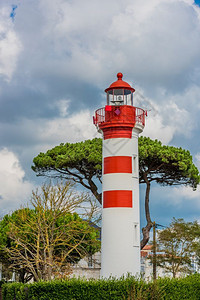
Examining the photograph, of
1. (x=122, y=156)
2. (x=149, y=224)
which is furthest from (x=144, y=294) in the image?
(x=149, y=224)

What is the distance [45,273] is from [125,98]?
1001 centimetres

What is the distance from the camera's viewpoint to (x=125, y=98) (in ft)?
78.6

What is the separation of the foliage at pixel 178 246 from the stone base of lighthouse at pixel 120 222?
15277mm

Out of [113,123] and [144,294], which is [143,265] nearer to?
[113,123]

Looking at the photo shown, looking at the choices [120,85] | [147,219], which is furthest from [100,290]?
[147,219]

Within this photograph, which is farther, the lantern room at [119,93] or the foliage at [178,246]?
the foliage at [178,246]

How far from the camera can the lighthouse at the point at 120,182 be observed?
2191 centimetres

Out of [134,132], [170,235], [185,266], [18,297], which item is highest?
[134,132]

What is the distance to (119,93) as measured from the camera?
2402cm

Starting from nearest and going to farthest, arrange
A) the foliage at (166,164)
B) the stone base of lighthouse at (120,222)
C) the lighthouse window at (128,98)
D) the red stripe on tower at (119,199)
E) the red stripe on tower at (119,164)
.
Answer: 1. the stone base of lighthouse at (120,222)
2. the red stripe on tower at (119,199)
3. the red stripe on tower at (119,164)
4. the lighthouse window at (128,98)
5. the foliage at (166,164)

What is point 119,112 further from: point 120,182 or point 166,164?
point 166,164

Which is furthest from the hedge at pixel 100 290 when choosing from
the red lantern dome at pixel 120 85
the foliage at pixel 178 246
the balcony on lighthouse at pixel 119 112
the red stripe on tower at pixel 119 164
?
the foliage at pixel 178 246

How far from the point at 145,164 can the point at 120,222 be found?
40.1 ft

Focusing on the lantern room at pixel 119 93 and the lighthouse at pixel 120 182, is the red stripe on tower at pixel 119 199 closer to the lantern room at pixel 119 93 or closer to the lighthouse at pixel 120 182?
the lighthouse at pixel 120 182
